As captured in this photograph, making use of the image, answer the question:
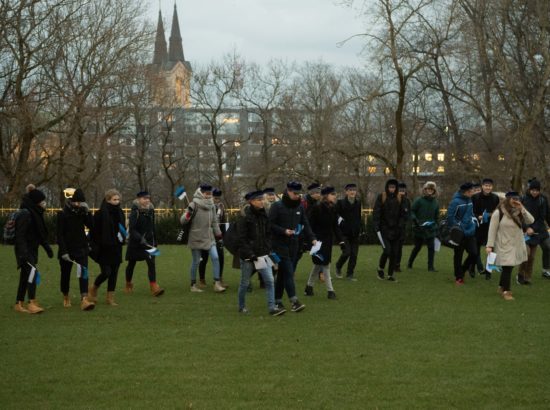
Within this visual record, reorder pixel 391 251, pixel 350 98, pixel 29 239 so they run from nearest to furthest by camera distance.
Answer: pixel 29 239 < pixel 391 251 < pixel 350 98

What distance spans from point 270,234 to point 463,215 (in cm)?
511

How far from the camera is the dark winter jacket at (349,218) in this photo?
15547 millimetres

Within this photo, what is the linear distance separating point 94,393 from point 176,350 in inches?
73.9

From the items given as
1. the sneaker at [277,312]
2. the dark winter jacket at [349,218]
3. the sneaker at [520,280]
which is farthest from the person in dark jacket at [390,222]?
the sneaker at [277,312]

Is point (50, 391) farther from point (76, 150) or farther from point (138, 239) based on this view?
point (76, 150)

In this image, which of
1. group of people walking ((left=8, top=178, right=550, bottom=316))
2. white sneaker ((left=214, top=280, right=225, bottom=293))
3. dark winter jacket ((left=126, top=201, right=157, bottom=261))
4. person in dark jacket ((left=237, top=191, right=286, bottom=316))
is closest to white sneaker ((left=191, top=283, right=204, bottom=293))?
group of people walking ((left=8, top=178, right=550, bottom=316))

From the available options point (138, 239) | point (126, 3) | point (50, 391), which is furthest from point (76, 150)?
point (50, 391)

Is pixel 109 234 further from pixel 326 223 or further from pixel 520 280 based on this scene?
pixel 520 280

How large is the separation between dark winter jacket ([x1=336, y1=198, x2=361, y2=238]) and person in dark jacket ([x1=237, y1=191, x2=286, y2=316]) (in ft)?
15.1

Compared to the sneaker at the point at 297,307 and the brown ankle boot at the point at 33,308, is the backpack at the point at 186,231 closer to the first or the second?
the brown ankle boot at the point at 33,308

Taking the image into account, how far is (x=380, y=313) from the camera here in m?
11.2

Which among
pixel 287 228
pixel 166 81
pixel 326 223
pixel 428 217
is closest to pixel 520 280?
pixel 428 217

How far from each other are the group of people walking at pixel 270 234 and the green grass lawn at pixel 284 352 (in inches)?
19.3

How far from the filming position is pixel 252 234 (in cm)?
1096
